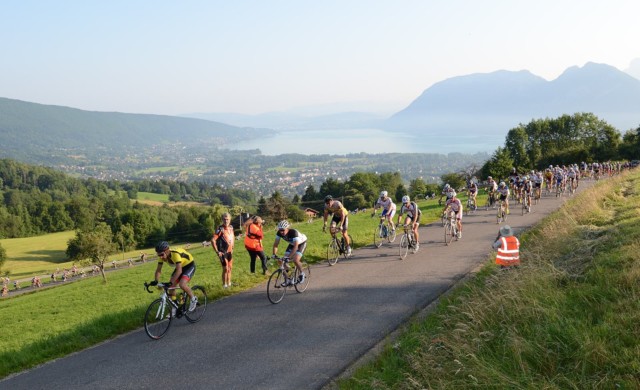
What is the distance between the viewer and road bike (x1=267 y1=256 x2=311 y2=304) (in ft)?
35.6

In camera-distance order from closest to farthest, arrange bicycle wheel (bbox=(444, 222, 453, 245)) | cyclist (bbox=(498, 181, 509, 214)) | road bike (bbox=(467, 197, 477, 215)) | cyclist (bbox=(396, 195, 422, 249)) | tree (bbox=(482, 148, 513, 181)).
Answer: cyclist (bbox=(396, 195, 422, 249))
bicycle wheel (bbox=(444, 222, 453, 245))
cyclist (bbox=(498, 181, 509, 214))
road bike (bbox=(467, 197, 477, 215))
tree (bbox=(482, 148, 513, 181))

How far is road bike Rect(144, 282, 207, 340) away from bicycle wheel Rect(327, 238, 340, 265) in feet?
17.4

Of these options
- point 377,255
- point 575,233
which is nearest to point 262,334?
point 377,255

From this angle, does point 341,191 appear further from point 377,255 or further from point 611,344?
point 611,344

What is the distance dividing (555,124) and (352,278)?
8783 cm

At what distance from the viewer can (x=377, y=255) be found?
51.8ft

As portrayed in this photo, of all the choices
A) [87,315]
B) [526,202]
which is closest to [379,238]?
[526,202]

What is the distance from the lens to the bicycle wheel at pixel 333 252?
14.6 meters

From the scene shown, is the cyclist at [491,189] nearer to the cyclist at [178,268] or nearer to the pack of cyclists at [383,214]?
the pack of cyclists at [383,214]

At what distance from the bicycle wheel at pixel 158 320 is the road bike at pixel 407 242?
8284mm

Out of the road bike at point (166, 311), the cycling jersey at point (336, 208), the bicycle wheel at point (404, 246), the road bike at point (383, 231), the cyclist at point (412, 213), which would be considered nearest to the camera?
the road bike at point (166, 311)

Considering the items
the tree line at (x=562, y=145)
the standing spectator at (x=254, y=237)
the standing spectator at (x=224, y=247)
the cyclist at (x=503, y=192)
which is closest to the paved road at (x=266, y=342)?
the standing spectator at (x=224, y=247)

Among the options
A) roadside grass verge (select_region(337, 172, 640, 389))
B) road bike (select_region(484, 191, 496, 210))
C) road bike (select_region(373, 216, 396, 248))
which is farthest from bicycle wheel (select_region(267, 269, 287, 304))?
road bike (select_region(484, 191, 496, 210))

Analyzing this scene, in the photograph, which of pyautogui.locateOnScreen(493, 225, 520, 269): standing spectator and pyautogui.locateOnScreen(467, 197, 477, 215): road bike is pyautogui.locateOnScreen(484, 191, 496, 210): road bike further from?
pyautogui.locateOnScreen(493, 225, 520, 269): standing spectator
